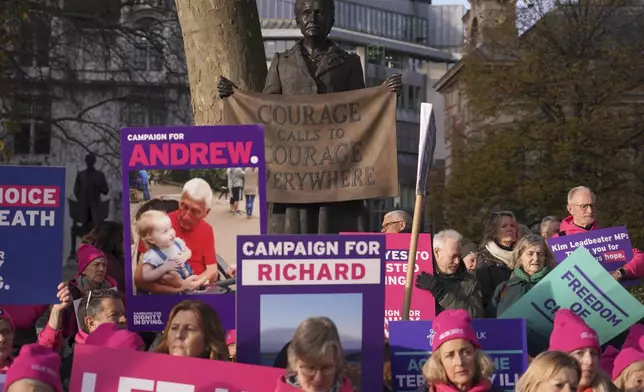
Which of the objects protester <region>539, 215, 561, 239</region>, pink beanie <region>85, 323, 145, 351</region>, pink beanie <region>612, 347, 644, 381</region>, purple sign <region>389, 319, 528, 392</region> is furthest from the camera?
protester <region>539, 215, 561, 239</region>

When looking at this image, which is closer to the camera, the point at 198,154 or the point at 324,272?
the point at 324,272

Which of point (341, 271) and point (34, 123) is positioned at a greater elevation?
point (34, 123)

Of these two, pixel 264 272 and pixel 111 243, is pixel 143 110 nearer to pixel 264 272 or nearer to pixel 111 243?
pixel 111 243

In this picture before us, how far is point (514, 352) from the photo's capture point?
6848mm

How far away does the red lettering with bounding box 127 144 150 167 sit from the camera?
708 cm

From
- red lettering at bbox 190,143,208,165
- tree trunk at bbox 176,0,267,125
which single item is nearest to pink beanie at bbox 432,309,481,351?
red lettering at bbox 190,143,208,165

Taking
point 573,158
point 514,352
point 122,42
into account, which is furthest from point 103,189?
point 514,352

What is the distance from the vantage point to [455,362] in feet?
20.9

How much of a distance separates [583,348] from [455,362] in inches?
27.1

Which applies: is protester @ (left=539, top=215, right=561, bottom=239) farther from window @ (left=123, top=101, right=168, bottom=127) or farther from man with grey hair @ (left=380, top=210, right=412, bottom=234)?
window @ (left=123, top=101, right=168, bottom=127)

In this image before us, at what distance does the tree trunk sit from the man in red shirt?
3.91 m

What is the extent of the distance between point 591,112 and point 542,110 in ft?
6.85

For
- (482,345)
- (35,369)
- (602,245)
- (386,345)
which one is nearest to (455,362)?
(482,345)

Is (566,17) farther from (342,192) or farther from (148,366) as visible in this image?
(148,366)
